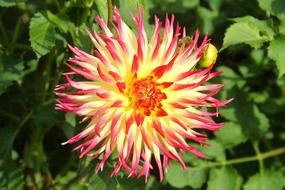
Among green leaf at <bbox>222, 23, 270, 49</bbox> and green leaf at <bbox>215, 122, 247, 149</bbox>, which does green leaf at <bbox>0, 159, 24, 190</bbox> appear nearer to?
green leaf at <bbox>215, 122, 247, 149</bbox>

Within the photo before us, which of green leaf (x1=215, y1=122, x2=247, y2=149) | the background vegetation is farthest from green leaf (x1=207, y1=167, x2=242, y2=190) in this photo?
green leaf (x1=215, y1=122, x2=247, y2=149)

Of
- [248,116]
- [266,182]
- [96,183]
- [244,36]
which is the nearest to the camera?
[96,183]

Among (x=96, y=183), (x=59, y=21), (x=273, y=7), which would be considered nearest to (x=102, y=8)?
(x=59, y=21)

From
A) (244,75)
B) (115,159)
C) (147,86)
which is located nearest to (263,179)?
(244,75)

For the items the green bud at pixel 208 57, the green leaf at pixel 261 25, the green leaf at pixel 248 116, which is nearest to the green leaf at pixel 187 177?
the green leaf at pixel 248 116

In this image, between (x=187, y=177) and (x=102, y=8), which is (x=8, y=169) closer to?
(x=187, y=177)

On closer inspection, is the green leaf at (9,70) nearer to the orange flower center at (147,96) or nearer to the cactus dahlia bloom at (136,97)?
the cactus dahlia bloom at (136,97)
